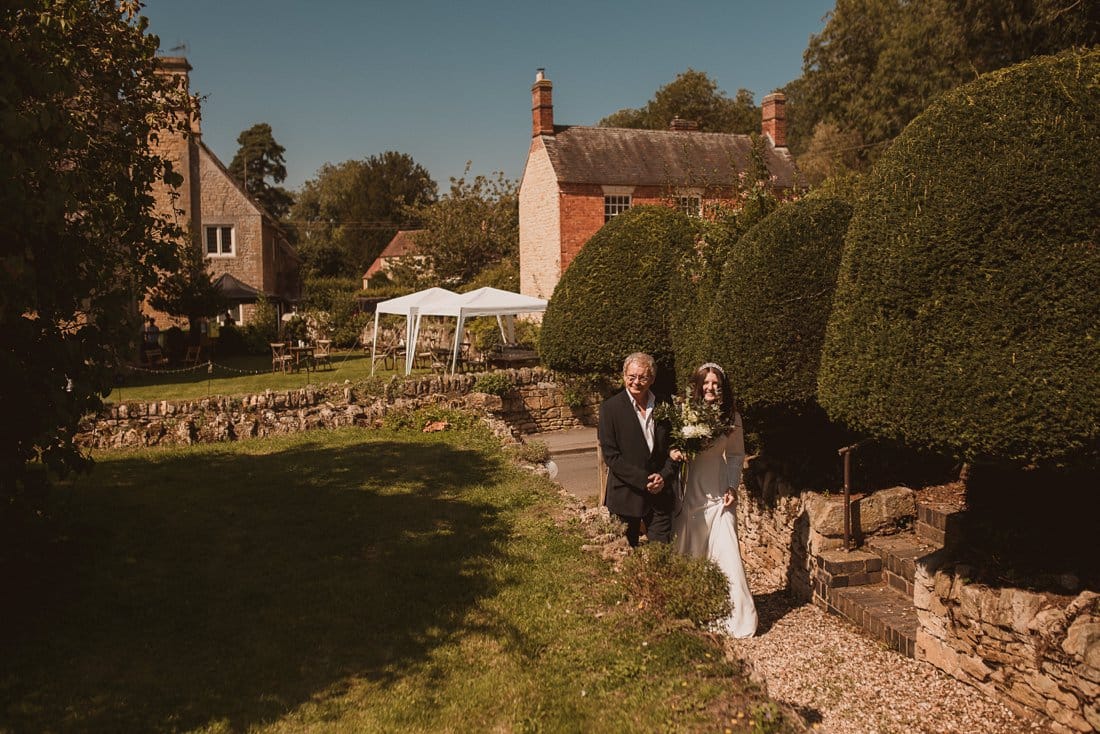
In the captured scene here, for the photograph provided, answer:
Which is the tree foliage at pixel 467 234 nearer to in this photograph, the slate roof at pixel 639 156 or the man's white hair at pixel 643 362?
the slate roof at pixel 639 156

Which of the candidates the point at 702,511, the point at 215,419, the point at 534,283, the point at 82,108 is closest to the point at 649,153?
the point at 534,283

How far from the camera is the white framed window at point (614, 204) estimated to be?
1204 inches

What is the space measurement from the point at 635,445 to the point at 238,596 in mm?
3636

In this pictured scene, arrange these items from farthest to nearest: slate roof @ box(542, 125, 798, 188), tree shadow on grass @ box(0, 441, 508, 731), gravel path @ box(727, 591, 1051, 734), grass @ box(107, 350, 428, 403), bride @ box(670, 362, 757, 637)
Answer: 1. slate roof @ box(542, 125, 798, 188)
2. grass @ box(107, 350, 428, 403)
3. bride @ box(670, 362, 757, 637)
4. gravel path @ box(727, 591, 1051, 734)
5. tree shadow on grass @ box(0, 441, 508, 731)

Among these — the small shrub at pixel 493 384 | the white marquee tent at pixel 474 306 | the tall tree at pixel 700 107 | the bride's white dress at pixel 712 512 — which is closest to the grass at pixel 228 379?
the white marquee tent at pixel 474 306

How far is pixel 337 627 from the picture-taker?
19.5ft

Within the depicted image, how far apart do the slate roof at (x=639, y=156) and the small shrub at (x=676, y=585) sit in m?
24.9

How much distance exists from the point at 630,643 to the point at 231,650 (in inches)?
112

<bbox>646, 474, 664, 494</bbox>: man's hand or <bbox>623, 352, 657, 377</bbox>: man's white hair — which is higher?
<bbox>623, 352, 657, 377</bbox>: man's white hair

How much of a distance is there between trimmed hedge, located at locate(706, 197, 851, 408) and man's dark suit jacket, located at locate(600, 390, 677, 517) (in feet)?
9.82

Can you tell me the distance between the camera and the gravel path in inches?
234

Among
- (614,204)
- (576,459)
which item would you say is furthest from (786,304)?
(614,204)

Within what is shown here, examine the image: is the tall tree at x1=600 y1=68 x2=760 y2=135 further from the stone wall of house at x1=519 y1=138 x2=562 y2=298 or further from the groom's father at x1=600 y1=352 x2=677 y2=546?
the groom's father at x1=600 y1=352 x2=677 y2=546

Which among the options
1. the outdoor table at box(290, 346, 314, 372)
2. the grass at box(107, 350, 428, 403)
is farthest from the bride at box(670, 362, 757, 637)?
the outdoor table at box(290, 346, 314, 372)
